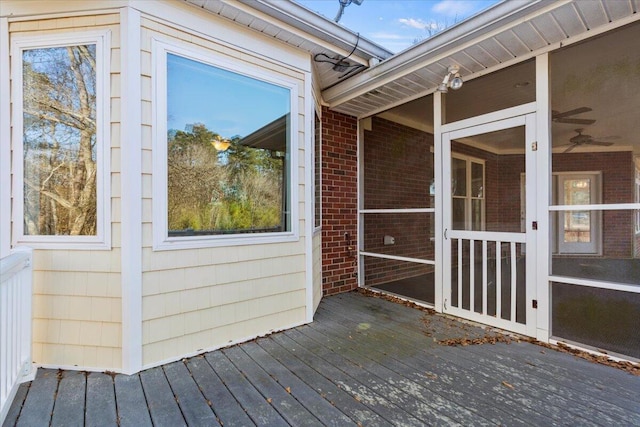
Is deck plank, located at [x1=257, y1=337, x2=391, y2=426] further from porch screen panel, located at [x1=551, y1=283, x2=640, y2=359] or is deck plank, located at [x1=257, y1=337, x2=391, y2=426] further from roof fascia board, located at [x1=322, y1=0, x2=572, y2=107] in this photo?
roof fascia board, located at [x1=322, y1=0, x2=572, y2=107]

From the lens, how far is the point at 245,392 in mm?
2033

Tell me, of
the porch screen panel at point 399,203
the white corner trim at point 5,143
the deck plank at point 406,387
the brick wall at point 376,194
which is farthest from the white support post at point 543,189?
the white corner trim at point 5,143

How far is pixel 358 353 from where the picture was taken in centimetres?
257

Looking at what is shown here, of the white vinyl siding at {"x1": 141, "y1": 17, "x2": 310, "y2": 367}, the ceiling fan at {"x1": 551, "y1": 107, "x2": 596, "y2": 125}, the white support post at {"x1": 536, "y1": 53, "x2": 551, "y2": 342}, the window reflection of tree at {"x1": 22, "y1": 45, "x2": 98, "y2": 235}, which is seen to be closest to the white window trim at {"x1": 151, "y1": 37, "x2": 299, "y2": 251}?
the white vinyl siding at {"x1": 141, "y1": 17, "x2": 310, "y2": 367}

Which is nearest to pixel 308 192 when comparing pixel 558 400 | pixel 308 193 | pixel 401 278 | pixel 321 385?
pixel 308 193

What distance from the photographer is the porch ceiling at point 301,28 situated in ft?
8.15

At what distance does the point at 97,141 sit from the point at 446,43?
2.92m

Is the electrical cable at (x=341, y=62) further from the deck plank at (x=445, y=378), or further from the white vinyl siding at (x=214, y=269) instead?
the deck plank at (x=445, y=378)

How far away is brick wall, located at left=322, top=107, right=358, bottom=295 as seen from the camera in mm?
4254

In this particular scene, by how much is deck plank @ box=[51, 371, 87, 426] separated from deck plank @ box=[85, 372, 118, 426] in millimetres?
34

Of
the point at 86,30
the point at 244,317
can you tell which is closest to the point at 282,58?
the point at 86,30

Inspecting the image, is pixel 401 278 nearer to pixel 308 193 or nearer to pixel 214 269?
pixel 308 193

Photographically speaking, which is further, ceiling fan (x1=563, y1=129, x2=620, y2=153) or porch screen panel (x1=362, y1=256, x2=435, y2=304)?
porch screen panel (x1=362, y1=256, x2=435, y2=304)

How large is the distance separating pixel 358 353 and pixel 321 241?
1830 mm
